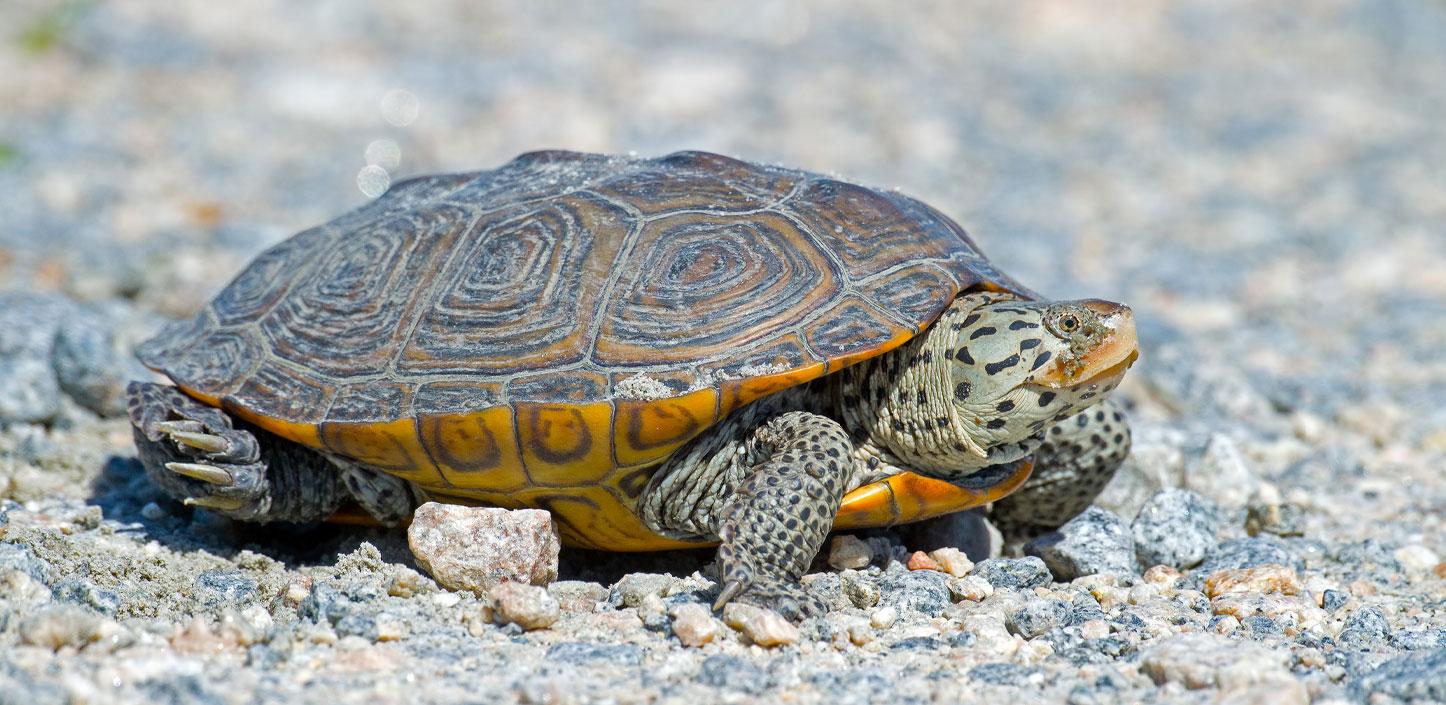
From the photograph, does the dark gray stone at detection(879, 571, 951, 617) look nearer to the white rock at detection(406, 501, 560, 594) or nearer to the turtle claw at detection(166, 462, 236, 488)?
the white rock at detection(406, 501, 560, 594)

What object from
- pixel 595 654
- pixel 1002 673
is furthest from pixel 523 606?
pixel 1002 673

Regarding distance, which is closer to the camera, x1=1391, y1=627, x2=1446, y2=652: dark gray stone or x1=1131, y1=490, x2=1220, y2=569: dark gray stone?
x1=1391, y1=627, x2=1446, y2=652: dark gray stone

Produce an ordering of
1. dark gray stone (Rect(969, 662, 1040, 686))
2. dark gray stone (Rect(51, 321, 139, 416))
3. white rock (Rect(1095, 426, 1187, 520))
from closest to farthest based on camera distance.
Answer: dark gray stone (Rect(969, 662, 1040, 686)), white rock (Rect(1095, 426, 1187, 520)), dark gray stone (Rect(51, 321, 139, 416))

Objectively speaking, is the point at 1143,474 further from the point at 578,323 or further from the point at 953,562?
the point at 578,323

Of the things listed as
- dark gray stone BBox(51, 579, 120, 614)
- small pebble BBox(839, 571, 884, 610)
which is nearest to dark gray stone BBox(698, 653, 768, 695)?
small pebble BBox(839, 571, 884, 610)

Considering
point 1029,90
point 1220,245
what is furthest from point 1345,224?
point 1029,90

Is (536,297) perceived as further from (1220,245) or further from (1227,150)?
(1227,150)

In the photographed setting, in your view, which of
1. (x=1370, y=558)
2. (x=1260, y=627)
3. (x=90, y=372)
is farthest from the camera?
(x=90, y=372)
